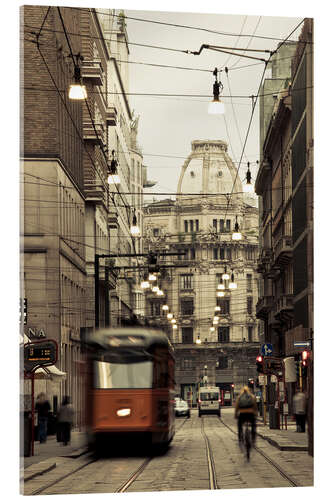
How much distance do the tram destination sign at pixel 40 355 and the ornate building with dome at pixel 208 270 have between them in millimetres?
3091

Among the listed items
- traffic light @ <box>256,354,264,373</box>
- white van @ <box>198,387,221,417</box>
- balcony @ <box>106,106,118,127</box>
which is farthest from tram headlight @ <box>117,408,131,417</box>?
balcony @ <box>106,106,118,127</box>

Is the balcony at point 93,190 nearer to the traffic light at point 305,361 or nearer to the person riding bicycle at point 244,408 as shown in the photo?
the traffic light at point 305,361

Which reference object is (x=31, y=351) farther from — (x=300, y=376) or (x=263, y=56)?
(x=263, y=56)

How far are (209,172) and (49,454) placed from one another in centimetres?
710

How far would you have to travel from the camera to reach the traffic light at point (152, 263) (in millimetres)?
28444

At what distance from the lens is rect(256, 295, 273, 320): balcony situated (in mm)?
28484

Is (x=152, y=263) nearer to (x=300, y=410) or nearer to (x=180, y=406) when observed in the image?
(x=180, y=406)

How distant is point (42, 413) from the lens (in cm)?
3231

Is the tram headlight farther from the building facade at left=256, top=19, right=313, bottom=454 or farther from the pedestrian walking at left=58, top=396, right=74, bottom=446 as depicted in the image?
the pedestrian walking at left=58, top=396, right=74, bottom=446
